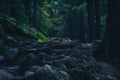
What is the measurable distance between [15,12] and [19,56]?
62.9 ft

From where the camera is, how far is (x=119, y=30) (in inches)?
465

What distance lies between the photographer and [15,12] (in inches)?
1217

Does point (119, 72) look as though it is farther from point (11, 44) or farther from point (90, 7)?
point (90, 7)

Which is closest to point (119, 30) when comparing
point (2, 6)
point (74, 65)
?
point (74, 65)

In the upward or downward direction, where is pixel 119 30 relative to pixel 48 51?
upward

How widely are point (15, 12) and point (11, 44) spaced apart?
15.5m

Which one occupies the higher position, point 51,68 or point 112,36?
point 51,68

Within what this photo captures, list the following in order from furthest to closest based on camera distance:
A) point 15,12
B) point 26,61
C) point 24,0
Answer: point 24,0 → point 15,12 → point 26,61

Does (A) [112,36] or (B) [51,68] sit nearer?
(B) [51,68]

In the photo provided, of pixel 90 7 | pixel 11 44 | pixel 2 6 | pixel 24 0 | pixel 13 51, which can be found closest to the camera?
pixel 13 51

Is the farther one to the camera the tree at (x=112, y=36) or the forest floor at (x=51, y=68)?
the tree at (x=112, y=36)

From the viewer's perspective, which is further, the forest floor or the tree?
the tree

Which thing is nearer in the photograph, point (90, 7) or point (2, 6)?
point (90, 7)

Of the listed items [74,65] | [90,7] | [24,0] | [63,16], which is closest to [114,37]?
[74,65]
